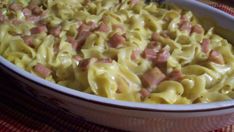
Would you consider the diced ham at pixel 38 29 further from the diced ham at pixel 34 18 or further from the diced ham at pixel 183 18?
the diced ham at pixel 183 18

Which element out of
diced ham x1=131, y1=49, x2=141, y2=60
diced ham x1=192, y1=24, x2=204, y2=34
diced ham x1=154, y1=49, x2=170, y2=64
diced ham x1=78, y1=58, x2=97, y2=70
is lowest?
diced ham x1=192, y1=24, x2=204, y2=34

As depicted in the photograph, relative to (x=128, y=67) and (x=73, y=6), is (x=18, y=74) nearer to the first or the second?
(x=128, y=67)

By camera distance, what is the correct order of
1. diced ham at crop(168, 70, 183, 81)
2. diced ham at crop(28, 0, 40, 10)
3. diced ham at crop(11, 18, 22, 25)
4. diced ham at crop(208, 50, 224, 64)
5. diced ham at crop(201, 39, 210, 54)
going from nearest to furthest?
diced ham at crop(168, 70, 183, 81) → diced ham at crop(208, 50, 224, 64) → diced ham at crop(201, 39, 210, 54) → diced ham at crop(11, 18, 22, 25) → diced ham at crop(28, 0, 40, 10)

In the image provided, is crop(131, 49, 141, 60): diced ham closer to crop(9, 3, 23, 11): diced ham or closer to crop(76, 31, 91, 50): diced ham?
crop(76, 31, 91, 50): diced ham

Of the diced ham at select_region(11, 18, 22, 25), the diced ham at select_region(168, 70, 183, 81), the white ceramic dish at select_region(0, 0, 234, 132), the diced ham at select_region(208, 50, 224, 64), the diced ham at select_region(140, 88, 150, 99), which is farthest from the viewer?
the diced ham at select_region(11, 18, 22, 25)

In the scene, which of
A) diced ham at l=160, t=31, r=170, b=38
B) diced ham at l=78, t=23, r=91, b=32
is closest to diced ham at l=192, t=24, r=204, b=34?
diced ham at l=160, t=31, r=170, b=38

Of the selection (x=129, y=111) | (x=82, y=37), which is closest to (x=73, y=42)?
(x=82, y=37)

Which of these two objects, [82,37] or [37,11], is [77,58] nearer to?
[82,37]

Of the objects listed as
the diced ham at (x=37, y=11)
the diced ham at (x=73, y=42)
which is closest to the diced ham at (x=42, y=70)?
the diced ham at (x=73, y=42)
